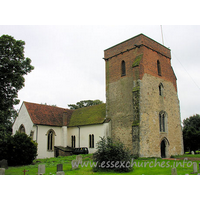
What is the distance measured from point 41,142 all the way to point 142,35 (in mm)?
21232

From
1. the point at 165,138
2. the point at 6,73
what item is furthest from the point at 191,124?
the point at 6,73

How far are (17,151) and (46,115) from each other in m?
10.8

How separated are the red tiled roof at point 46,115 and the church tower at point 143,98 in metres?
9.46

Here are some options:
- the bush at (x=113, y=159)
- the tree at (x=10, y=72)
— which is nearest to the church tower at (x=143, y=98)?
the bush at (x=113, y=159)

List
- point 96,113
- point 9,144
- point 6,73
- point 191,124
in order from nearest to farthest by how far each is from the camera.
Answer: point 6,73, point 9,144, point 96,113, point 191,124

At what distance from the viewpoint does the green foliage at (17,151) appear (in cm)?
2378

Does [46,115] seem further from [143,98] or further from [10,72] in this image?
[10,72]

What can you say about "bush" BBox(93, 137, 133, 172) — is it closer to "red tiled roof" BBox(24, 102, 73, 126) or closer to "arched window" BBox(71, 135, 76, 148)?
"red tiled roof" BBox(24, 102, 73, 126)

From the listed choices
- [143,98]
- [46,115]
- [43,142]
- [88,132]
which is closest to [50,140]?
[43,142]

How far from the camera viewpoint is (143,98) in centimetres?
2616

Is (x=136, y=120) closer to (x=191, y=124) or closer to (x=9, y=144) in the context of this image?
(x=9, y=144)

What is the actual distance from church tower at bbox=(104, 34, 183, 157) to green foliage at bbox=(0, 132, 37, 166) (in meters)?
11.3

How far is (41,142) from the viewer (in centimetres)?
3111

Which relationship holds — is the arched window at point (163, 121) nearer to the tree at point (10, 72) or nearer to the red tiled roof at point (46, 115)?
the red tiled roof at point (46, 115)
